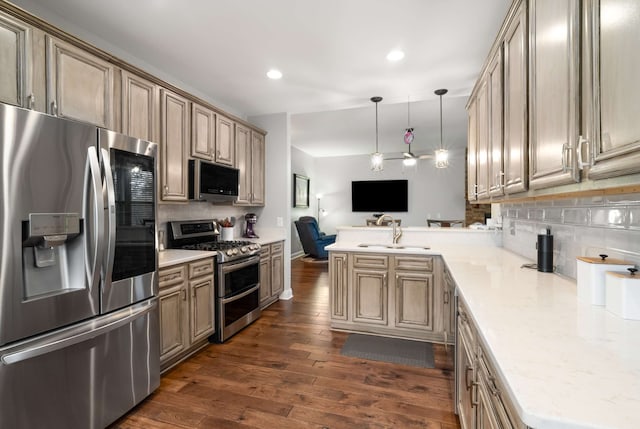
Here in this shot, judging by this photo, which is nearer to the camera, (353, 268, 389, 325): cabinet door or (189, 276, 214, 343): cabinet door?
(189, 276, 214, 343): cabinet door

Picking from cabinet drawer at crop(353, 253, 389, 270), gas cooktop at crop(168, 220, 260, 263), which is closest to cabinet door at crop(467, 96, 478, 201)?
cabinet drawer at crop(353, 253, 389, 270)

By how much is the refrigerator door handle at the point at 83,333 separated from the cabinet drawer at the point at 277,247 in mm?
1975

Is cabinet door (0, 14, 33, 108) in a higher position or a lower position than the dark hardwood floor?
higher

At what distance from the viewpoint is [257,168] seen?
13.8 ft

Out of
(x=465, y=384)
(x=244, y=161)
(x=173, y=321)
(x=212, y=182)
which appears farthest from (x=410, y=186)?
(x=465, y=384)

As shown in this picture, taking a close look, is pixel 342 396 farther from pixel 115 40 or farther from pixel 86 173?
pixel 115 40

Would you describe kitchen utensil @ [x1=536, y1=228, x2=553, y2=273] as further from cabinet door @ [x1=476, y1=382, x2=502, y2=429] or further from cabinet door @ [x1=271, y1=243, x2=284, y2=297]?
cabinet door @ [x1=271, y1=243, x2=284, y2=297]

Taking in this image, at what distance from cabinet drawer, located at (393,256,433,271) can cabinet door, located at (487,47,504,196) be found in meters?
0.95

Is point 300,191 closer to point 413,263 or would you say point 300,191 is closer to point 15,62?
point 413,263

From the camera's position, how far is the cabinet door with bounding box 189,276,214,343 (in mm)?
2635

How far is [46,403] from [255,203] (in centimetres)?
290

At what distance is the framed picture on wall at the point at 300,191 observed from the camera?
7.36 m

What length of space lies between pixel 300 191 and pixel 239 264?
4707 millimetres

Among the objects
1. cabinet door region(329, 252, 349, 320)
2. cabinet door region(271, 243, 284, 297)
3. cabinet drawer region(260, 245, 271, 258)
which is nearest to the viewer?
cabinet door region(329, 252, 349, 320)
